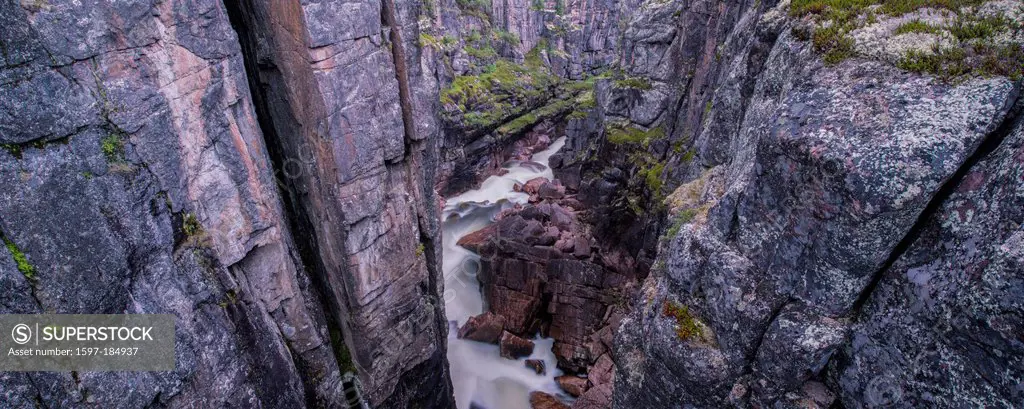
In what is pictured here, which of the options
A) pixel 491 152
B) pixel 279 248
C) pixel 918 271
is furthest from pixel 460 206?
pixel 918 271

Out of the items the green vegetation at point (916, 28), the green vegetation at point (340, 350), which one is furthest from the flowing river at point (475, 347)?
the green vegetation at point (916, 28)

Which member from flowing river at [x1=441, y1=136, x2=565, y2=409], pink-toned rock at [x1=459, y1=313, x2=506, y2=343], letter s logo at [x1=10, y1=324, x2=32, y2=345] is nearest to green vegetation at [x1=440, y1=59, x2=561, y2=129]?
flowing river at [x1=441, y1=136, x2=565, y2=409]

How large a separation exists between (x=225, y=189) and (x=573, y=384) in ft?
55.0

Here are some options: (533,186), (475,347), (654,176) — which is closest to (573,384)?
(475,347)

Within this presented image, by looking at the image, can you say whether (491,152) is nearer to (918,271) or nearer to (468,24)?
(468,24)

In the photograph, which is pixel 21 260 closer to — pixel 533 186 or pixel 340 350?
pixel 340 350

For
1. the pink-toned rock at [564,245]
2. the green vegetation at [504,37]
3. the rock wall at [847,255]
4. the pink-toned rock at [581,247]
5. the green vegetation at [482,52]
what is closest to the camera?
the rock wall at [847,255]

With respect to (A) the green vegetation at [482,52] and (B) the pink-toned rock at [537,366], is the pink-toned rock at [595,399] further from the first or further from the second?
(A) the green vegetation at [482,52]

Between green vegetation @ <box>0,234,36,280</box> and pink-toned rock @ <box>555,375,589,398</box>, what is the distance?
1858 centimetres

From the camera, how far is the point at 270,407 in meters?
13.0

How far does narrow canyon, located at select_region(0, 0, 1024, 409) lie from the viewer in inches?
277

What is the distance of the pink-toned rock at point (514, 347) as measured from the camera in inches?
956

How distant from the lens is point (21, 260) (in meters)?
8.53

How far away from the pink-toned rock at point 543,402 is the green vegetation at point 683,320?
40.1 feet
